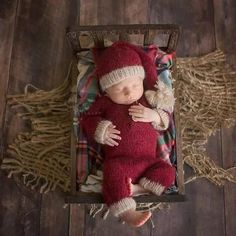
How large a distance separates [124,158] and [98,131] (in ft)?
0.29

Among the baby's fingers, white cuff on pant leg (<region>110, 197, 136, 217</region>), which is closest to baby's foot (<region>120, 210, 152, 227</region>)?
white cuff on pant leg (<region>110, 197, 136, 217</region>)

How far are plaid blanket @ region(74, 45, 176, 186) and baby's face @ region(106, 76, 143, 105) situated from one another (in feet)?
0.43

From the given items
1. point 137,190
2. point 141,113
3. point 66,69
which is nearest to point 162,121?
point 141,113

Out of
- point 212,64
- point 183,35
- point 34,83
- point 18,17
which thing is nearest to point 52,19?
point 18,17

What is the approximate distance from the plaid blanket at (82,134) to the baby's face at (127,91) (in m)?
0.13

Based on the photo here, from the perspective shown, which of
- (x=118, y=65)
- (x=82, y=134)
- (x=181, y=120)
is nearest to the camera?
(x=118, y=65)

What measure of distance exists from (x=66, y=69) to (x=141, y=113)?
0.41 metres

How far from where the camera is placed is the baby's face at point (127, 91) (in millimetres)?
954

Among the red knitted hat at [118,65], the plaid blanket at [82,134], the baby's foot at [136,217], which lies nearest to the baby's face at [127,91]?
the red knitted hat at [118,65]

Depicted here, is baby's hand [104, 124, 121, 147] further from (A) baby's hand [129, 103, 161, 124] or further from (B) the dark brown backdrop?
(B) the dark brown backdrop

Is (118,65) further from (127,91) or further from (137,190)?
(137,190)

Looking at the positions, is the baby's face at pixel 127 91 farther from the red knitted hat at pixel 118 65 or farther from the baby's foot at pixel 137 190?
the baby's foot at pixel 137 190

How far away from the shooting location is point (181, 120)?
4.00 feet

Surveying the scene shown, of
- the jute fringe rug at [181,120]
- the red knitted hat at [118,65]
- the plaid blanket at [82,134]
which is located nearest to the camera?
the red knitted hat at [118,65]
